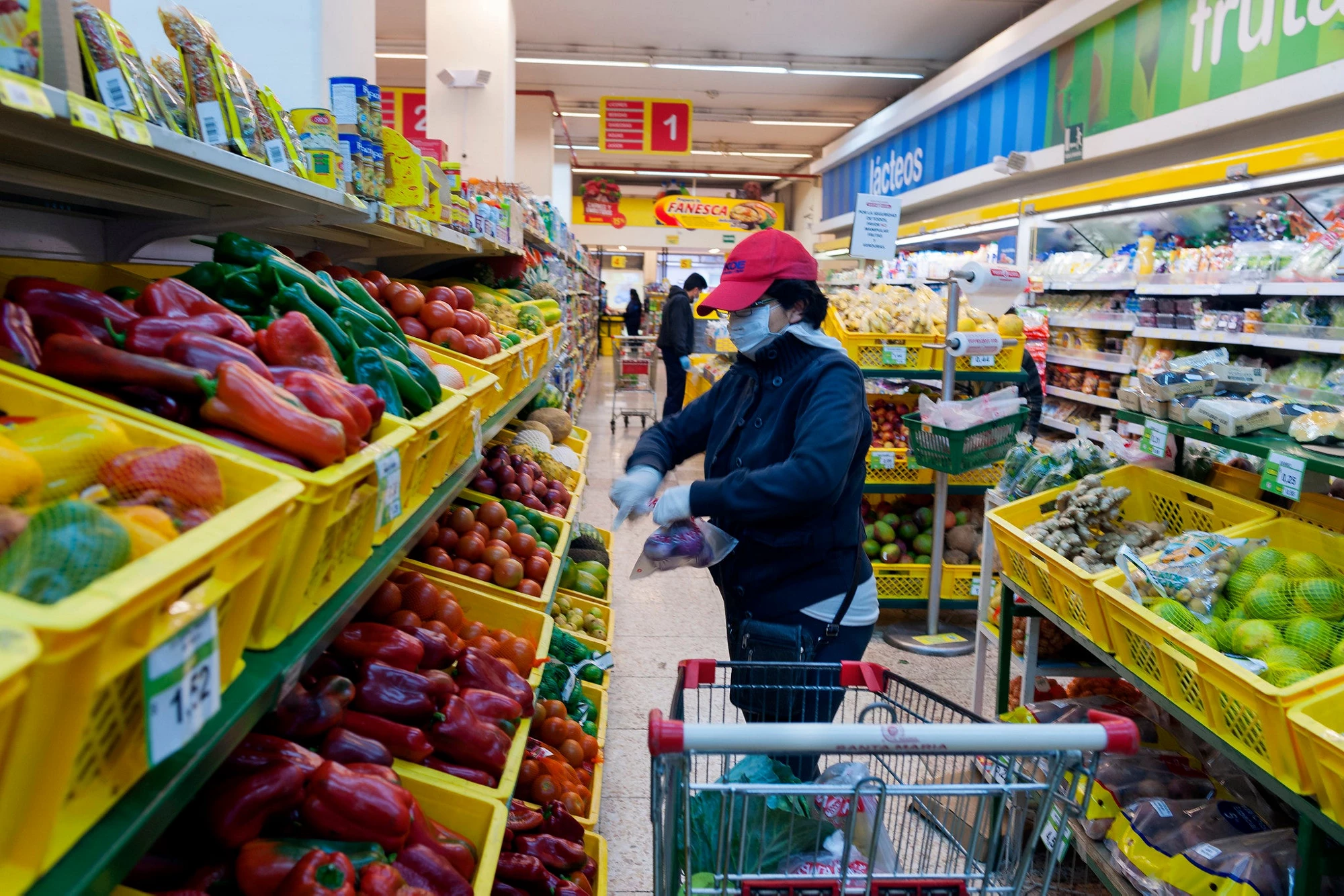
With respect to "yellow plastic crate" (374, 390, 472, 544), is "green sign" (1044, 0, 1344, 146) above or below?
above

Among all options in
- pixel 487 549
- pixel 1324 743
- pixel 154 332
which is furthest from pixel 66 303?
pixel 1324 743

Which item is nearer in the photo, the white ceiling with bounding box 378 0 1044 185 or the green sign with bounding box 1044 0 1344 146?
the green sign with bounding box 1044 0 1344 146

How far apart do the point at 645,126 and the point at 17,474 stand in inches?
496

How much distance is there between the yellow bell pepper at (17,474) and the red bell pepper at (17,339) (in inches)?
11.7

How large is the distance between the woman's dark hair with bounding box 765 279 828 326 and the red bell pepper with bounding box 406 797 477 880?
1365 millimetres

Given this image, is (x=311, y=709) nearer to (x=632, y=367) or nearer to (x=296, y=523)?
(x=296, y=523)

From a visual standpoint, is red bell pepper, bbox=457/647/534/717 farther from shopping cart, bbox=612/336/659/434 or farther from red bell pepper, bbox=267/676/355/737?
shopping cart, bbox=612/336/659/434

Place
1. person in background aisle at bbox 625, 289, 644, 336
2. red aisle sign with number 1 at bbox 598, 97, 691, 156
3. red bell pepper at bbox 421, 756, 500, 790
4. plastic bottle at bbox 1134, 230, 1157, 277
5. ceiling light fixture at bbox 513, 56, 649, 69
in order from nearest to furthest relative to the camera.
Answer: red bell pepper at bbox 421, 756, 500, 790 → plastic bottle at bbox 1134, 230, 1157, 277 → ceiling light fixture at bbox 513, 56, 649, 69 → red aisle sign with number 1 at bbox 598, 97, 691, 156 → person in background aisle at bbox 625, 289, 644, 336

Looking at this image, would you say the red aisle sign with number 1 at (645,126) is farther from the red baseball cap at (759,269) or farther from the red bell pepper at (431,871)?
the red bell pepper at (431,871)

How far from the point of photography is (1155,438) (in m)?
2.76

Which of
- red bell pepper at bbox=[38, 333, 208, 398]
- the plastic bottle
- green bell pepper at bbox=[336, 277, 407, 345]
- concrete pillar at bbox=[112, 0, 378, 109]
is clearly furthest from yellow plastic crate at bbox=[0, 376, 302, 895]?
the plastic bottle

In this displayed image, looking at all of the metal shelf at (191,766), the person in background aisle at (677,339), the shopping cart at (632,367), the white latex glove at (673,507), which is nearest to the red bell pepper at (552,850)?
the white latex glove at (673,507)

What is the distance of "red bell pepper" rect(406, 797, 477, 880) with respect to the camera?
Answer: 1483 mm

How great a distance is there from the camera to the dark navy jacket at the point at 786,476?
2049mm
